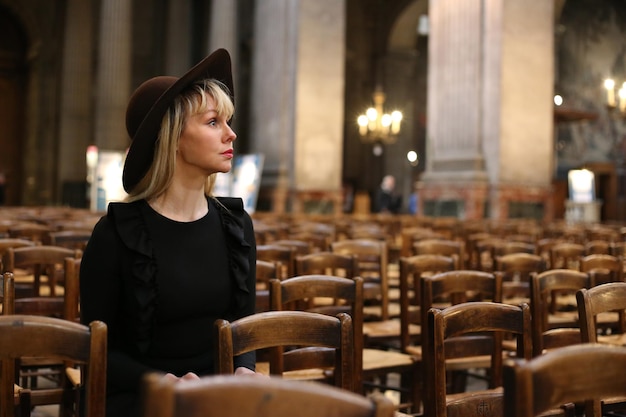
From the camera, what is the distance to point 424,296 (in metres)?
3.84

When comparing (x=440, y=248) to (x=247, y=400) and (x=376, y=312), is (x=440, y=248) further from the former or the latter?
(x=247, y=400)

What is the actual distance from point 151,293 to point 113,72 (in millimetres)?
18641

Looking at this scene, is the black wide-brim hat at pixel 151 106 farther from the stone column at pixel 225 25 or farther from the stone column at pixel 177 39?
the stone column at pixel 177 39

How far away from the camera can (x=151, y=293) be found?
7.64ft

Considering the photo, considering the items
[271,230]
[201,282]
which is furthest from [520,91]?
[201,282]

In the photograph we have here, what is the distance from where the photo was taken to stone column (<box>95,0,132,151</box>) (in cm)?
1967

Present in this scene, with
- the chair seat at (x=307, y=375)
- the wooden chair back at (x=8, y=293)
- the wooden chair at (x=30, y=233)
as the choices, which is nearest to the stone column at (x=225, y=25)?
the wooden chair at (x=30, y=233)

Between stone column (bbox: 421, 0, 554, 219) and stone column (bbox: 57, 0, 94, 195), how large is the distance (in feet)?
46.0

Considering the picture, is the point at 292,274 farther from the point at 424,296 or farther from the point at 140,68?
the point at 140,68

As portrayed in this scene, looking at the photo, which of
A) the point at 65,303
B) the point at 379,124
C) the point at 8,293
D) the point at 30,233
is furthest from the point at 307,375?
the point at 379,124

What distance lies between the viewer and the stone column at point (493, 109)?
45.7ft

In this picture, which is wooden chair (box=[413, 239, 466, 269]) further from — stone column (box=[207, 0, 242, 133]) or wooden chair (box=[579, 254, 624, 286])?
stone column (box=[207, 0, 242, 133])

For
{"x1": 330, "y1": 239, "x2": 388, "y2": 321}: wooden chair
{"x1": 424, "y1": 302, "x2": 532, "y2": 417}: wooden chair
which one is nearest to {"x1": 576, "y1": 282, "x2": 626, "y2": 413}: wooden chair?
{"x1": 424, "y1": 302, "x2": 532, "y2": 417}: wooden chair

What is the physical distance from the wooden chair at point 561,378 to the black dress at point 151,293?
1149 millimetres
